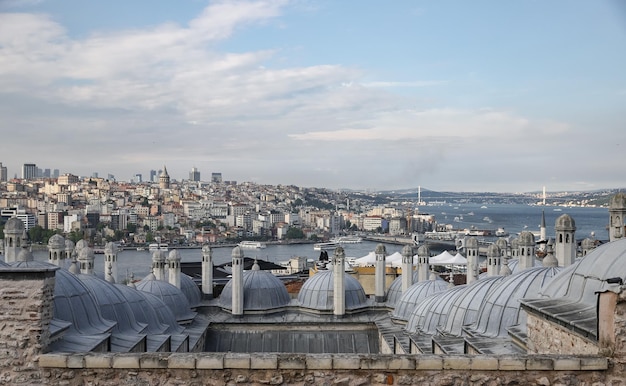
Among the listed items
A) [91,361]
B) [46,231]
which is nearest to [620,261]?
[91,361]

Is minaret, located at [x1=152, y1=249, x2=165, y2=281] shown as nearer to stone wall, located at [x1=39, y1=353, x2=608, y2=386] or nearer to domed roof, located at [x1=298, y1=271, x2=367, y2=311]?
domed roof, located at [x1=298, y1=271, x2=367, y2=311]

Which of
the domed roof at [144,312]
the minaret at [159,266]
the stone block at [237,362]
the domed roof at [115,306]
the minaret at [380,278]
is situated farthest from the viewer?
the minaret at [159,266]

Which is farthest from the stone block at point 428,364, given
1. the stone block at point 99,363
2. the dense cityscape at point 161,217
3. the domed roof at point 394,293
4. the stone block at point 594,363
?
the dense cityscape at point 161,217

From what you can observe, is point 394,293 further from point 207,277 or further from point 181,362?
point 181,362

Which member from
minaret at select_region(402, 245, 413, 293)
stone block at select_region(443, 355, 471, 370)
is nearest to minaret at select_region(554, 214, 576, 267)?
minaret at select_region(402, 245, 413, 293)

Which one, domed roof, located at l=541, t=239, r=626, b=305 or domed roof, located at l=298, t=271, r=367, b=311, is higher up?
domed roof, located at l=541, t=239, r=626, b=305

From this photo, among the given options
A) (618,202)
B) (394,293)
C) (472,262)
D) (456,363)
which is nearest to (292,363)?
(456,363)

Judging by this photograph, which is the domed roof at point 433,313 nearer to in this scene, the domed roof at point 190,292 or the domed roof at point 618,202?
the domed roof at point 618,202
